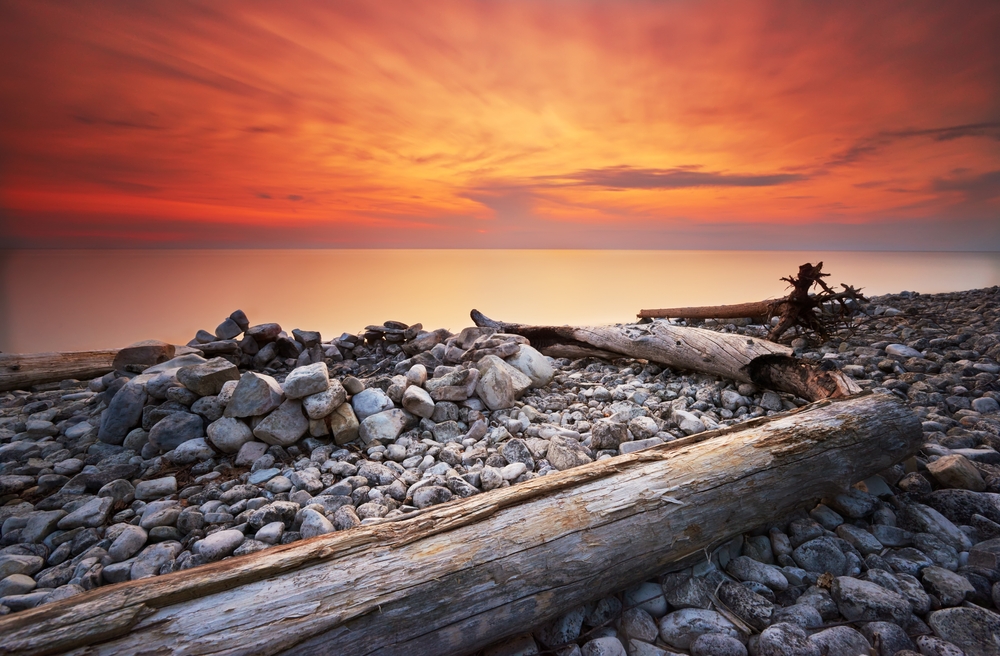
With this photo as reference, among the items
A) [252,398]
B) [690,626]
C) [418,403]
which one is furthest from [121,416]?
[690,626]

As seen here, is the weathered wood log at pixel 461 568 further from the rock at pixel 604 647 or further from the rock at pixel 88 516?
the rock at pixel 88 516

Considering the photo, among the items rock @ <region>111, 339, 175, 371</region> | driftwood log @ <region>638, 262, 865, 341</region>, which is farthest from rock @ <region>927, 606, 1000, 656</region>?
rock @ <region>111, 339, 175, 371</region>

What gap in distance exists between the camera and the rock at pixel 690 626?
5.16ft

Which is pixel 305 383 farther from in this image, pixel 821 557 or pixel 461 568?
pixel 821 557

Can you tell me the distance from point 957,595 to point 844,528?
0.43 meters

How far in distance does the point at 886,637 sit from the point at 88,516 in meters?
3.53

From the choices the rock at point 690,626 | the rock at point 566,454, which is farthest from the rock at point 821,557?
the rock at point 566,454

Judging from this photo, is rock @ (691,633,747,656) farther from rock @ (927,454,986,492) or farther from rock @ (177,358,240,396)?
rock @ (177,358,240,396)

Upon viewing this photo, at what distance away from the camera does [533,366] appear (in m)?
4.23

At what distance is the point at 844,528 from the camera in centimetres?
208

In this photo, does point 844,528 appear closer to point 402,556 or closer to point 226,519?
point 402,556

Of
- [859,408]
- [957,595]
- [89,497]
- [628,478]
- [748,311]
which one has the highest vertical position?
[748,311]

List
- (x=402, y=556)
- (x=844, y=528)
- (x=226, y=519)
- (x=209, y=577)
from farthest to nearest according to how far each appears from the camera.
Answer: (x=226, y=519)
(x=844, y=528)
(x=402, y=556)
(x=209, y=577)

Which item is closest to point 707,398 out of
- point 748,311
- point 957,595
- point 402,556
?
point 957,595
